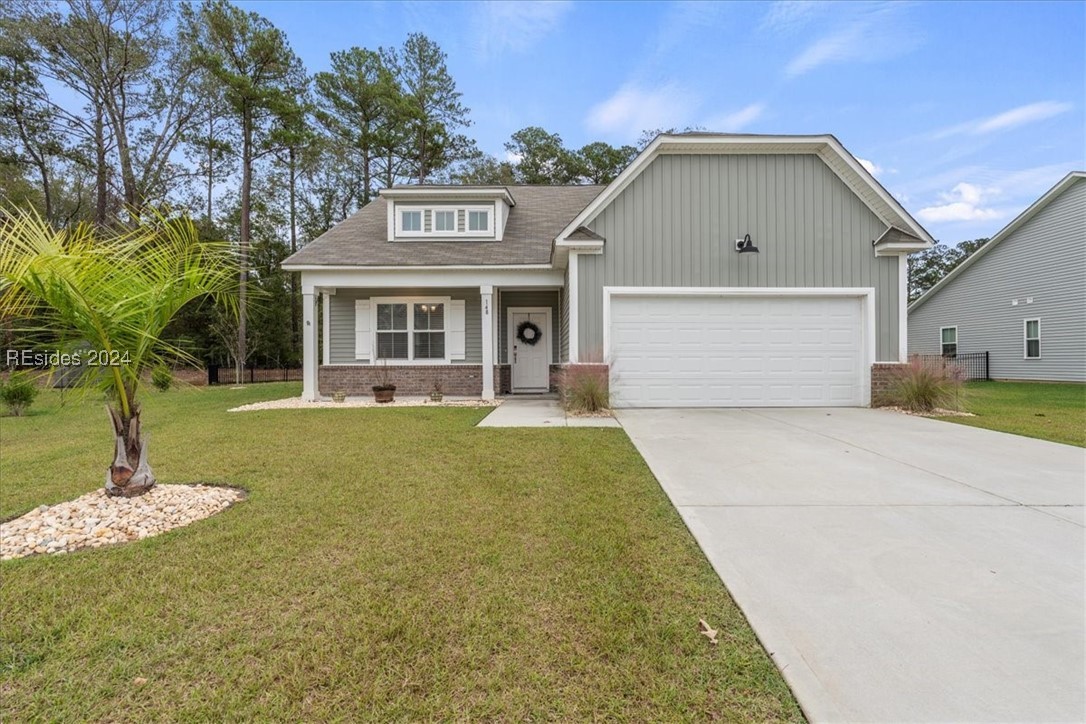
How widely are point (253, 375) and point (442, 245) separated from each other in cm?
1322

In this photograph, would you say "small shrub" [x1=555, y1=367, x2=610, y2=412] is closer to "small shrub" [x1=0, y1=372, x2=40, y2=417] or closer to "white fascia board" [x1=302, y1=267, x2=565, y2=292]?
"white fascia board" [x1=302, y1=267, x2=565, y2=292]

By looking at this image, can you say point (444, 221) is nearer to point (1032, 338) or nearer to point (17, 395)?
point (17, 395)

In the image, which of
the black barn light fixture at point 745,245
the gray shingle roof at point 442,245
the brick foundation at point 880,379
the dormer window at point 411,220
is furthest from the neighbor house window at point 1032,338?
the dormer window at point 411,220

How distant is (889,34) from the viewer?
9.72m

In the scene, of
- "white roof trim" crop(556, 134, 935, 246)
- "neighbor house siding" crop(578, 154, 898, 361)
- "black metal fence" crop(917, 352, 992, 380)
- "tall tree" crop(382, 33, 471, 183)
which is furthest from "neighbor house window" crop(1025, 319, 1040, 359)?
"tall tree" crop(382, 33, 471, 183)

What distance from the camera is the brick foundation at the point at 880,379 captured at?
8969mm

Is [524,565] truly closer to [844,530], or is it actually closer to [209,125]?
[844,530]

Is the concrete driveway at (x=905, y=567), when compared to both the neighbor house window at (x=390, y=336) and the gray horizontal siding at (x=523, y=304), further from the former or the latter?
the neighbor house window at (x=390, y=336)

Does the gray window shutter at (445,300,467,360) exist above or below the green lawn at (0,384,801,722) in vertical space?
above

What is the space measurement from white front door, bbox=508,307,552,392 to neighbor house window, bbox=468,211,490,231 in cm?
234

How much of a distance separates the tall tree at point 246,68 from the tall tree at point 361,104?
238 centimetres

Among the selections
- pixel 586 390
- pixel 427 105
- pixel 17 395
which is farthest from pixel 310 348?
pixel 427 105

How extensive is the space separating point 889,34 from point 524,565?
41.3 ft

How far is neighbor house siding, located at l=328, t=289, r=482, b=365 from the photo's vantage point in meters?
12.0
